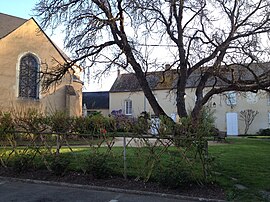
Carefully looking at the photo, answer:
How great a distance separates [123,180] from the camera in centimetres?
775

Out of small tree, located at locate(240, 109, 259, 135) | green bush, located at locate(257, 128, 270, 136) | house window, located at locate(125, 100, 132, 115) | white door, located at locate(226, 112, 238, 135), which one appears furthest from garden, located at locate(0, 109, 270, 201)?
house window, located at locate(125, 100, 132, 115)

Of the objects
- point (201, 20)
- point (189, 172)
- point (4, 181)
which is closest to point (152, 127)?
point (189, 172)

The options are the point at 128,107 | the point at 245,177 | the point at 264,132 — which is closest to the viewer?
the point at 245,177

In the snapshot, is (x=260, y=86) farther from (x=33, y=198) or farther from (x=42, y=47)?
(x=42, y=47)

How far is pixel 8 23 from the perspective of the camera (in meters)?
26.3

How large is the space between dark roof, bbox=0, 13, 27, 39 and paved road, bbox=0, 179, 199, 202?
19.2m

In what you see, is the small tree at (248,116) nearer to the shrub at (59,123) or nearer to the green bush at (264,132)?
the green bush at (264,132)

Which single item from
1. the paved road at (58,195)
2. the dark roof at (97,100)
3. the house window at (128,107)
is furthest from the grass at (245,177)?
the dark roof at (97,100)

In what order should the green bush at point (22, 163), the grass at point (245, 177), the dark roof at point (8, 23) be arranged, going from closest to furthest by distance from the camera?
1. the grass at point (245, 177)
2. the green bush at point (22, 163)
3. the dark roof at point (8, 23)

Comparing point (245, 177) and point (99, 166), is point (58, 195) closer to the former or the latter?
point (99, 166)

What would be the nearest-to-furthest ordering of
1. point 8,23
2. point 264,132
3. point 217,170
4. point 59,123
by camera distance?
point 59,123 < point 217,170 < point 8,23 < point 264,132

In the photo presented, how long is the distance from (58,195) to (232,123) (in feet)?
102

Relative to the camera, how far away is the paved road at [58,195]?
21.0 feet

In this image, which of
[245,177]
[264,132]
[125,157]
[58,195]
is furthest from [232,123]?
[58,195]
